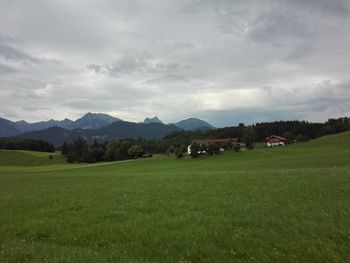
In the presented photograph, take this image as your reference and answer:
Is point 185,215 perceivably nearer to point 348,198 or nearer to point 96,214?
point 96,214

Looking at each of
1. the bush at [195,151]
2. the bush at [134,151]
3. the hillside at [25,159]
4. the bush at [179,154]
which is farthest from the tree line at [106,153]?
the bush at [195,151]

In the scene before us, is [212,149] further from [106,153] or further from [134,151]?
[106,153]

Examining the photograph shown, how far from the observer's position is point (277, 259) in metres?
9.12

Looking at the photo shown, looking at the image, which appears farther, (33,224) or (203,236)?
(33,224)

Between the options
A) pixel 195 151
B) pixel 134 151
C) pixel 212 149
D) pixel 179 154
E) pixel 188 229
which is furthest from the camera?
pixel 134 151

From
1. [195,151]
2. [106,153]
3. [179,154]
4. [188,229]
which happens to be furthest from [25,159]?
[188,229]

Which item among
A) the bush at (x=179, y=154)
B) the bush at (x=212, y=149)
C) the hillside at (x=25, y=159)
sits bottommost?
the hillside at (x=25, y=159)

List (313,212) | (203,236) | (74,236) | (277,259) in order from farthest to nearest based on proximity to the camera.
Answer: (313,212)
(74,236)
(203,236)
(277,259)

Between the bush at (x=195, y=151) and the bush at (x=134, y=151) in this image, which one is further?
the bush at (x=134, y=151)

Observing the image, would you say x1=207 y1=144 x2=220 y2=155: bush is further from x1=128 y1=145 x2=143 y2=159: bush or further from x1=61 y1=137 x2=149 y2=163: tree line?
x1=61 y1=137 x2=149 y2=163: tree line

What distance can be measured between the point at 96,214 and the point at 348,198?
12328 mm

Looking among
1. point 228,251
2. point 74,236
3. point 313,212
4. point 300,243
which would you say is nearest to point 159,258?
point 228,251

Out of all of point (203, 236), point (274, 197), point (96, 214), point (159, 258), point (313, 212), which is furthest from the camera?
point (274, 197)

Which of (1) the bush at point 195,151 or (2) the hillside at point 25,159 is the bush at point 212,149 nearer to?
(1) the bush at point 195,151
